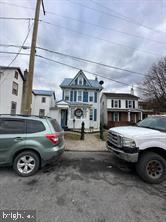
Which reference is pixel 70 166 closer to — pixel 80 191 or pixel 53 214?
pixel 80 191

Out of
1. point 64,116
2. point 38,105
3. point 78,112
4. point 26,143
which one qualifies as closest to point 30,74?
point 26,143

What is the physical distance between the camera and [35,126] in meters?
4.16

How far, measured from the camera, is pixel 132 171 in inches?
179

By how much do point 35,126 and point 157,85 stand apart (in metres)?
21.8

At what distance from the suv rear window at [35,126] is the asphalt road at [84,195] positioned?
4.61 feet

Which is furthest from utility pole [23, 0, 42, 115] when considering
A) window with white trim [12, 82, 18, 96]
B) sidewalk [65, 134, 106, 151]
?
window with white trim [12, 82, 18, 96]

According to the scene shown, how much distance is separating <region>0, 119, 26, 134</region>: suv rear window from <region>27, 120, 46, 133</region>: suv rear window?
0.16 meters

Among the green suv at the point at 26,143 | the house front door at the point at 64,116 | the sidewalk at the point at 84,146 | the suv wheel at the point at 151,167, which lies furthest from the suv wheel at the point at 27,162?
the house front door at the point at 64,116

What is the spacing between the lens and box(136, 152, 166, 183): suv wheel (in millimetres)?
3811

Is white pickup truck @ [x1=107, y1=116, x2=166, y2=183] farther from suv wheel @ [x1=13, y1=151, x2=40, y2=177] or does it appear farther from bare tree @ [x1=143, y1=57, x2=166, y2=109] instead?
bare tree @ [x1=143, y1=57, x2=166, y2=109]

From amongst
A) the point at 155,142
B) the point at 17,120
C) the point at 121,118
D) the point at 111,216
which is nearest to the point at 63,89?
the point at 121,118

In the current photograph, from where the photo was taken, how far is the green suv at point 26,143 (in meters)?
3.88

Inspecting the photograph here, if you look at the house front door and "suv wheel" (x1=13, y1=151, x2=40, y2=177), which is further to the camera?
the house front door

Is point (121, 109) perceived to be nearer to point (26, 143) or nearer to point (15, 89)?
point (15, 89)
